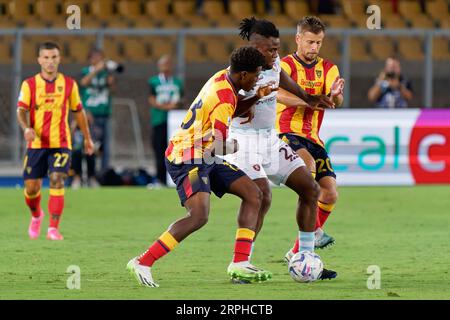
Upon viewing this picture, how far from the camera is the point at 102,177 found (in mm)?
20750

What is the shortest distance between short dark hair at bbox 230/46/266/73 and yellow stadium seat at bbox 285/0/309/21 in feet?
54.3

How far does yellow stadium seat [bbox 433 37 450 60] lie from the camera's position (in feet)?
76.6

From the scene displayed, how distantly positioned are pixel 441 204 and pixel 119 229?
5.05 meters

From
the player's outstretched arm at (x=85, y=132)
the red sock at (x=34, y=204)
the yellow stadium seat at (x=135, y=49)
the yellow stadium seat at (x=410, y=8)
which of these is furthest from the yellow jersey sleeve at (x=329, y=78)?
the yellow stadium seat at (x=410, y=8)

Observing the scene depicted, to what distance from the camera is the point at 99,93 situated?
2075 cm

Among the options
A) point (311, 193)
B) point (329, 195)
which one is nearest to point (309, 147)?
point (329, 195)

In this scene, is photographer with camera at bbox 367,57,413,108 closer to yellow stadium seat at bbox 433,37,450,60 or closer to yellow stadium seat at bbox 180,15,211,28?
yellow stadium seat at bbox 433,37,450,60

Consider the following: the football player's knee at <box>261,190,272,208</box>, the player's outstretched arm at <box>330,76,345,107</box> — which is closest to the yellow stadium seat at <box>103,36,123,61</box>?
the player's outstretched arm at <box>330,76,345,107</box>

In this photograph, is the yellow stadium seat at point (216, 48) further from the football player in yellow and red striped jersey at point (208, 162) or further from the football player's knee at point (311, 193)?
the football player in yellow and red striped jersey at point (208, 162)

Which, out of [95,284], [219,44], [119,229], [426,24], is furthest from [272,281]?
[426,24]

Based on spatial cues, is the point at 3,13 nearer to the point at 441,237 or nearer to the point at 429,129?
the point at 429,129

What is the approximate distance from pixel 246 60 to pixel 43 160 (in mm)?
5073

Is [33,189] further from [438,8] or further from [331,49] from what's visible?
[438,8]

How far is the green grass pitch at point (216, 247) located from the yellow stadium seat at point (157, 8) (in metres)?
6.87
